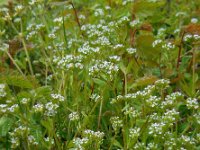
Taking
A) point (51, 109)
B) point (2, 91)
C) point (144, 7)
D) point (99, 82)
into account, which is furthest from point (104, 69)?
point (144, 7)

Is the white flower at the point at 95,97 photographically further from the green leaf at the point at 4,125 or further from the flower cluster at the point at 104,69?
the green leaf at the point at 4,125

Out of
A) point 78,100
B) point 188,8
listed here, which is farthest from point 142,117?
point 188,8

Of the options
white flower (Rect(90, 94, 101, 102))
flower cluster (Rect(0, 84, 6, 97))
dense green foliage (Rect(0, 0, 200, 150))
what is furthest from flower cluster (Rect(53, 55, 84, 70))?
flower cluster (Rect(0, 84, 6, 97))

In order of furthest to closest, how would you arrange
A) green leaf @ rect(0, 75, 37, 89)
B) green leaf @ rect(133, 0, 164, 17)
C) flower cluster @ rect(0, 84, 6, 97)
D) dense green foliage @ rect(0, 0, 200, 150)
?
green leaf @ rect(133, 0, 164, 17) → green leaf @ rect(0, 75, 37, 89) → flower cluster @ rect(0, 84, 6, 97) → dense green foliage @ rect(0, 0, 200, 150)

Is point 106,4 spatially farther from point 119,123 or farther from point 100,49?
point 119,123

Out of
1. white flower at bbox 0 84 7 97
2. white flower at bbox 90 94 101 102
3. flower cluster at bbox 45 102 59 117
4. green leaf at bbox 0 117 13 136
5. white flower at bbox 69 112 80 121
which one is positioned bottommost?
green leaf at bbox 0 117 13 136

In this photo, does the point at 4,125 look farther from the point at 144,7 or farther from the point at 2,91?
the point at 144,7

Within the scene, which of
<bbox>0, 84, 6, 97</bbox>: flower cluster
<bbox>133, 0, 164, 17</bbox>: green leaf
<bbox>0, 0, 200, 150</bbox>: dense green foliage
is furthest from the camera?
<bbox>133, 0, 164, 17</bbox>: green leaf

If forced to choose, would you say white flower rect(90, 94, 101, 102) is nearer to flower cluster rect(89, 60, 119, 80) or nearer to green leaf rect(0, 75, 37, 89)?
flower cluster rect(89, 60, 119, 80)

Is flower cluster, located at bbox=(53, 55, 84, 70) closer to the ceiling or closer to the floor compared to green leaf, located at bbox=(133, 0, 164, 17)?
closer to the floor
